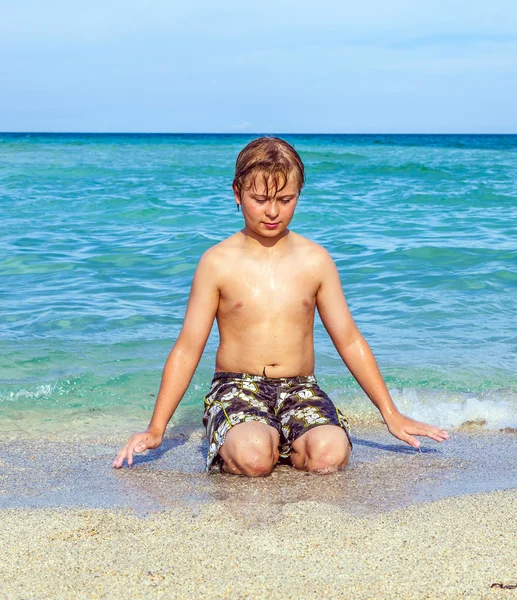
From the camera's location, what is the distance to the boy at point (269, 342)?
312 cm

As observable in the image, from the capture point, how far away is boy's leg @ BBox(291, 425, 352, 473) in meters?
3.09

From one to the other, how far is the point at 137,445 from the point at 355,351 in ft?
3.24

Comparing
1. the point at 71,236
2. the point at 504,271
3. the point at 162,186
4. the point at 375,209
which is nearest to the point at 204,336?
the point at 504,271

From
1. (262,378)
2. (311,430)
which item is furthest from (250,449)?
(262,378)

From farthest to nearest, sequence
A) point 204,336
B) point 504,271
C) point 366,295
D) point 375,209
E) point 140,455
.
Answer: point 375,209
point 504,271
point 366,295
point 140,455
point 204,336

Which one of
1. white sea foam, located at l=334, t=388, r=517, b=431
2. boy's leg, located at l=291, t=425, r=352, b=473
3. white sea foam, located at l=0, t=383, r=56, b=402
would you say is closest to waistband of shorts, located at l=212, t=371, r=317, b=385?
boy's leg, located at l=291, t=425, r=352, b=473

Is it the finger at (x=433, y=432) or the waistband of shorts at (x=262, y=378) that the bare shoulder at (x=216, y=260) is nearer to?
the waistband of shorts at (x=262, y=378)

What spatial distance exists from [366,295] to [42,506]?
175 inches

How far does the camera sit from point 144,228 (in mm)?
10945

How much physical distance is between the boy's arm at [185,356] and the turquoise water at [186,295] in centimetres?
100

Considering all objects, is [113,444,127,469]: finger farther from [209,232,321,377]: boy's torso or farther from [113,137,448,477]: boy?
[209,232,321,377]: boy's torso

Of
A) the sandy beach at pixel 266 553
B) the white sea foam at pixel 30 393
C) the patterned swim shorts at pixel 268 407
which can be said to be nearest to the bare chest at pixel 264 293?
the patterned swim shorts at pixel 268 407

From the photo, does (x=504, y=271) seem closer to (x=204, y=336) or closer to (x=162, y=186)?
(x=204, y=336)

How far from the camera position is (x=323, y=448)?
3086mm
